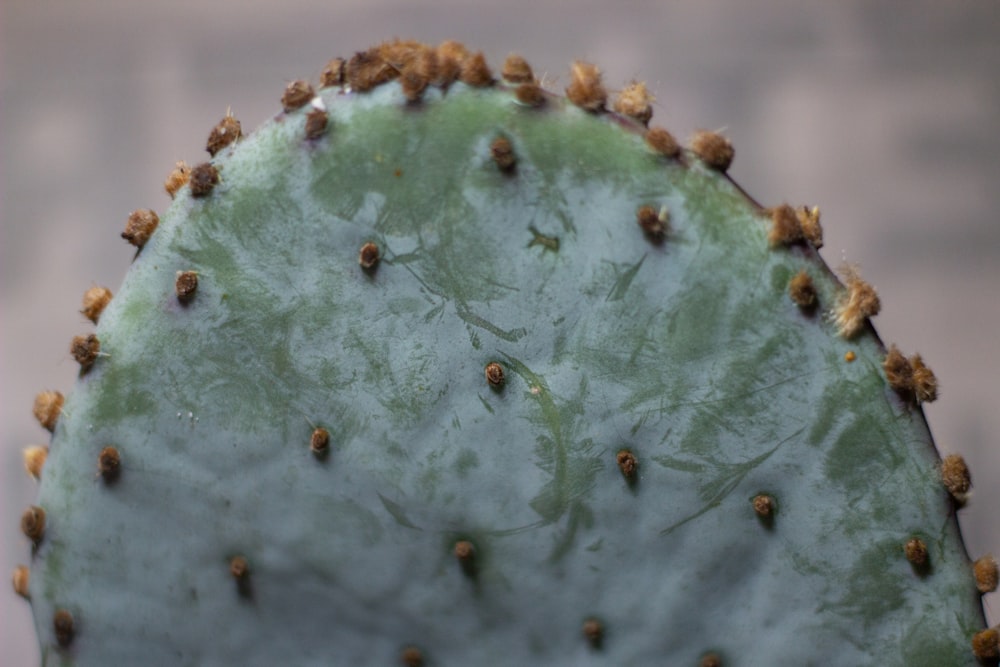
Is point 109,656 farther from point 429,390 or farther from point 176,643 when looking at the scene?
point 429,390

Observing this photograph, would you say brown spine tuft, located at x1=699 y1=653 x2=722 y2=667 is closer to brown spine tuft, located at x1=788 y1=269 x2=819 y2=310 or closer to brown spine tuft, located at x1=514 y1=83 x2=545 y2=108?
brown spine tuft, located at x1=788 y1=269 x2=819 y2=310

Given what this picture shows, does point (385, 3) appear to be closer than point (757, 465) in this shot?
No

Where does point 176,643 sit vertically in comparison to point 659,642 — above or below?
below

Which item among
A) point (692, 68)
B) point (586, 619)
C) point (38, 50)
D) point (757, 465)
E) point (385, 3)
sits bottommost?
point (586, 619)

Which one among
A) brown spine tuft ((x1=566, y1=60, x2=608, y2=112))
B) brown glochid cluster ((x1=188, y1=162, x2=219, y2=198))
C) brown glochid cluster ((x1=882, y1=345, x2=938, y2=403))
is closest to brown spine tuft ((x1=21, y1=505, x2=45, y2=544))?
brown glochid cluster ((x1=188, y1=162, x2=219, y2=198))

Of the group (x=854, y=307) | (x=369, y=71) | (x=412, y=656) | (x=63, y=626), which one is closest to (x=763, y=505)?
(x=854, y=307)

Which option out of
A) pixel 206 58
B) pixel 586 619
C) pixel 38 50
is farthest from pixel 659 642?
pixel 38 50
